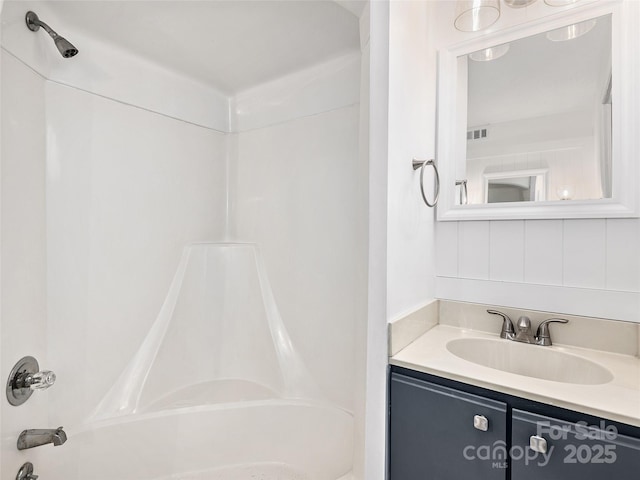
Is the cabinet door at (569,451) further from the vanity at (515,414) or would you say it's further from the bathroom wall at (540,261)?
the bathroom wall at (540,261)

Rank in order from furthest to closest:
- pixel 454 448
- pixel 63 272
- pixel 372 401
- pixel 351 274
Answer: pixel 351 274, pixel 63 272, pixel 372 401, pixel 454 448

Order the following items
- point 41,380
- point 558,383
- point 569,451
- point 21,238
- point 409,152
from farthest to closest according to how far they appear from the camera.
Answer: point 409,152, point 21,238, point 41,380, point 558,383, point 569,451

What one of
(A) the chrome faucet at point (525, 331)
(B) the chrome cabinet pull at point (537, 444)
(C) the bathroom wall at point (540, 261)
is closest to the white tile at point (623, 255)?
(C) the bathroom wall at point (540, 261)

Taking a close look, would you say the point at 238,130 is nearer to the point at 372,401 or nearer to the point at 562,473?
the point at 372,401

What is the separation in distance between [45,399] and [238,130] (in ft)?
5.58

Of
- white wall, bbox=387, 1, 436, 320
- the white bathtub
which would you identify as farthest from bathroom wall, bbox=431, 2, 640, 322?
the white bathtub

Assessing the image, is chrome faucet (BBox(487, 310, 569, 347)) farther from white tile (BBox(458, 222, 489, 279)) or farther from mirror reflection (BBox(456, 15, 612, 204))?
mirror reflection (BBox(456, 15, 612, 204))

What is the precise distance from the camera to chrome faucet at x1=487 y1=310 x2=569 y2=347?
1.30 m

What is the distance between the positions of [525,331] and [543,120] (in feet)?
2.78

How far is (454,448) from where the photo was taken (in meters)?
1.03

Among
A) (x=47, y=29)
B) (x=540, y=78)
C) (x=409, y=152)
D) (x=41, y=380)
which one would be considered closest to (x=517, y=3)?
(x=540, y=78)

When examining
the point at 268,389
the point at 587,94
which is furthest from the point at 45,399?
the point at 587,94

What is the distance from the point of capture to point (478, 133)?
1.50 m

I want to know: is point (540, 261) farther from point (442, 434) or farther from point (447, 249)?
point (442, 434)
